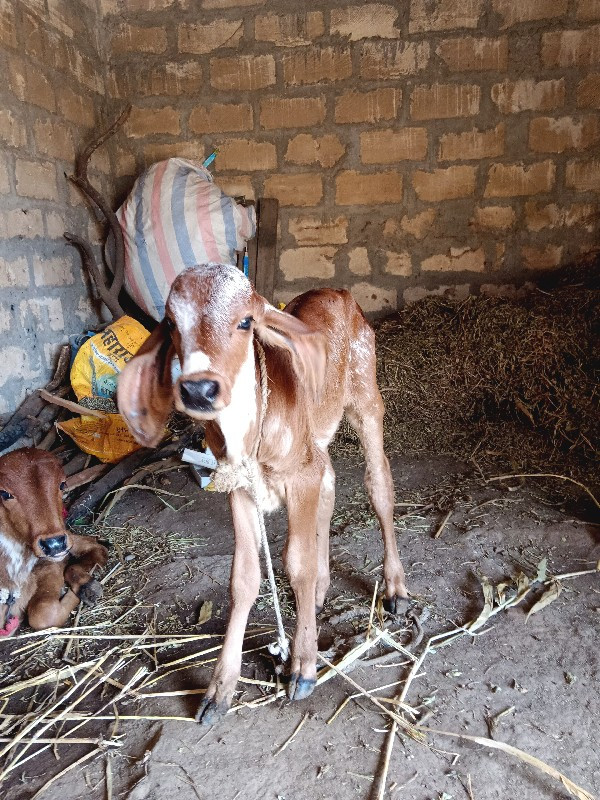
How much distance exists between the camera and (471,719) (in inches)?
89.3

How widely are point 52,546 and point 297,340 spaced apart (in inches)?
69.7

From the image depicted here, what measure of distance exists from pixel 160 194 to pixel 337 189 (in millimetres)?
1718

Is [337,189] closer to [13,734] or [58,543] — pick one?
[58,543]

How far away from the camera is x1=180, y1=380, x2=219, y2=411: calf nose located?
1.79 meters

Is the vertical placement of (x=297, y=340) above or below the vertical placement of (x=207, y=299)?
below

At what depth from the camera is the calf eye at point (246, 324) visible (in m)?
1.97

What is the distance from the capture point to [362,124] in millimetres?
5973

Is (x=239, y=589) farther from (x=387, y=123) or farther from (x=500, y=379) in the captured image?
(x=387, y=123)

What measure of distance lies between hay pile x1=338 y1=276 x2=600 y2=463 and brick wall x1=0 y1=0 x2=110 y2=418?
270 cm

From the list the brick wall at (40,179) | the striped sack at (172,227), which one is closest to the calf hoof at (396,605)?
the brick wall at (40,179)

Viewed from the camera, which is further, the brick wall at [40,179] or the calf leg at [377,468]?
the brick wall at [40,179]

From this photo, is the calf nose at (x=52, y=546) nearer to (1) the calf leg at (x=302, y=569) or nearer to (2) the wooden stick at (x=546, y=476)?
(1) the calf leg at (x=302, y=569)

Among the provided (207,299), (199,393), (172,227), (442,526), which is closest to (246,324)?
(207,299)

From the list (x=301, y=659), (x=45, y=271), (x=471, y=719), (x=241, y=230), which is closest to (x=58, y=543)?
(x=301, y=659)
